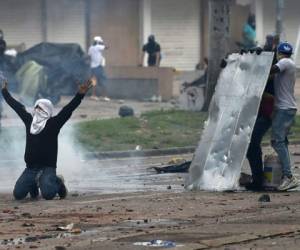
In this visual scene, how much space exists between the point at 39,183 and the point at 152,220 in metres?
2.60

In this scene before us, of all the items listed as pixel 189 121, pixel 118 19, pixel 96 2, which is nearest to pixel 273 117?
pixel 189 121

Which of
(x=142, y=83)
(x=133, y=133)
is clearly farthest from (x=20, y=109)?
(x=142, y=83)

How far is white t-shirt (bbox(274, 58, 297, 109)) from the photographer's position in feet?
45.0

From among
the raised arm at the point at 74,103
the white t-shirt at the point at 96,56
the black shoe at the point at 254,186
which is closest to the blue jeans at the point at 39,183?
the raised arm at the point at 74,103

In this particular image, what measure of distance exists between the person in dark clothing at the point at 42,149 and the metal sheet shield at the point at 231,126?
1.57m

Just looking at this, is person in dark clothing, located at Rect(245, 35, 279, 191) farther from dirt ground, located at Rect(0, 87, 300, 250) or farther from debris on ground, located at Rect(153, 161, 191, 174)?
debris on ground, located at Rect(153, 161, 191, 174)

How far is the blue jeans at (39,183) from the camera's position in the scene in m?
13.3

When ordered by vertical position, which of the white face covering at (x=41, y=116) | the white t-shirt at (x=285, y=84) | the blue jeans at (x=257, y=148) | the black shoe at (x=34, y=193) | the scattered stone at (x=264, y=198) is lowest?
the black shoe at (x=34, y=193)

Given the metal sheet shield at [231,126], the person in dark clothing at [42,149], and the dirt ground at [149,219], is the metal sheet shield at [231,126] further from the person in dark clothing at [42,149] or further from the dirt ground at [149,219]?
the person in dark clothing at [42,149]

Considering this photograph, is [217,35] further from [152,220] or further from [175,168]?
[152,220]

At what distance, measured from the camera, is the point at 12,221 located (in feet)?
36.8

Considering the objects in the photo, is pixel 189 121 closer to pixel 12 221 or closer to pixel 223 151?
pixel 223 151

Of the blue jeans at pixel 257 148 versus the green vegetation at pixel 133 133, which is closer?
the blue jeans at pixel 257 148

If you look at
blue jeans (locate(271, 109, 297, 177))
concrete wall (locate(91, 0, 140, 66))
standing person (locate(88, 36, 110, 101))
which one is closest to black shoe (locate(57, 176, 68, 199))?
blue jeans (locate(271, 109, 297, 177))
